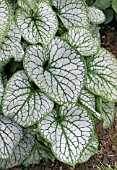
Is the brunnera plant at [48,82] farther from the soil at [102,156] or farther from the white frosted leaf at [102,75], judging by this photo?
the soil at [102,156]

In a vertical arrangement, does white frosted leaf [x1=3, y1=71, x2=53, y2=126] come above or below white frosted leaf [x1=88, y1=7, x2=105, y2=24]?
below

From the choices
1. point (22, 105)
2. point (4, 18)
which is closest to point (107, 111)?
point (22, 105)

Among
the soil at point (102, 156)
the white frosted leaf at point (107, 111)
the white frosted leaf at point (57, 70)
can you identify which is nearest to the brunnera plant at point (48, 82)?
the white frosted leaf at point (57, 70)

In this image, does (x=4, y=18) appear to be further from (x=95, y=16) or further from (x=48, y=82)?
(x=95, y=16)

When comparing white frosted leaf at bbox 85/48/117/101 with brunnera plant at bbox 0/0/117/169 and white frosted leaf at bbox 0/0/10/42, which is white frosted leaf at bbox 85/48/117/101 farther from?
white frosted leaf at bbox 0/0/10/42

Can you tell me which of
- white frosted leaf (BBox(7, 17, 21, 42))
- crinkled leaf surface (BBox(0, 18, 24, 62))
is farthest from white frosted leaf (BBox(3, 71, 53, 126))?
white frosted leaf (BBox(7, 17, 21, 42))
